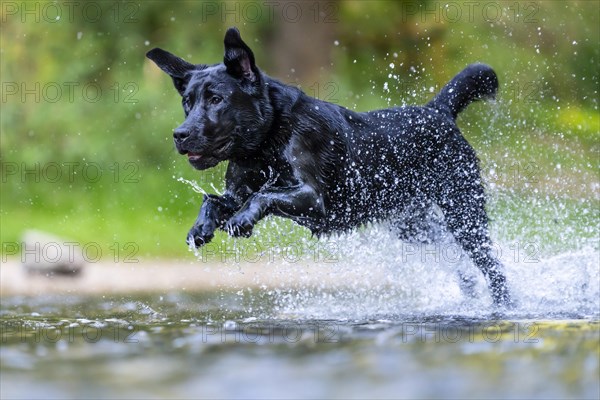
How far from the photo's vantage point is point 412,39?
43.7 ft

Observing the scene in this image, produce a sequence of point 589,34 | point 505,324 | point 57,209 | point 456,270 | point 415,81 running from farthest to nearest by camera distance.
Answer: point 589,34 → point 415,81 → point 57,209 → point 456,270 → point 505,324

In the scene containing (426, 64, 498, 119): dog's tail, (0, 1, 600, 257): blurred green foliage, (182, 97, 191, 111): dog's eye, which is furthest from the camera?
(0, 1, 600, 257): blurred green foliage

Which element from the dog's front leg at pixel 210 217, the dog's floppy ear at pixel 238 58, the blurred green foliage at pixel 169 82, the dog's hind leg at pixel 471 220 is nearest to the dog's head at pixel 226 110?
the dog's floppy ear at pixel 238 58

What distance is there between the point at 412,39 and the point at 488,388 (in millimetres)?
10978

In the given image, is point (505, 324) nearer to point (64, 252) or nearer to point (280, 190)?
point (280, 190)

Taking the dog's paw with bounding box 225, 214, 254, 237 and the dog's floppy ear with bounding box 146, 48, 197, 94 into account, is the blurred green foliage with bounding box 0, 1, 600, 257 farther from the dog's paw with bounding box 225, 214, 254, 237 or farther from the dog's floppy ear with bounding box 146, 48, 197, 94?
the dog's paw with bounding box 225, 214, 254, 237

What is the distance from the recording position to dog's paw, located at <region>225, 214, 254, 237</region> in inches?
171

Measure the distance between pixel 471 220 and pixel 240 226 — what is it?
1804mm

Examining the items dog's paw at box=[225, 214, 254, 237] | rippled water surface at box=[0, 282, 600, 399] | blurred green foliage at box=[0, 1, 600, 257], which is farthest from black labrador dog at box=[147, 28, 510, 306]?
blurred green foliage at box=[0, 1, 600, 257]

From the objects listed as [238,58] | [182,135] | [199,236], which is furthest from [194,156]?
[238,58]

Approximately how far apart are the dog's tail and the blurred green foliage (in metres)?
5.02

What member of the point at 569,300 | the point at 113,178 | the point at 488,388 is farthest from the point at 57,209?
the point at 488,388

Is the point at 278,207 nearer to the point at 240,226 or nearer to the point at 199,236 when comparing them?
the point at 240,226

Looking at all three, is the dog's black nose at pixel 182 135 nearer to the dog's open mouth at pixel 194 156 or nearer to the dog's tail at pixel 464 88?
the dog's open mouth at pixel 194 156
